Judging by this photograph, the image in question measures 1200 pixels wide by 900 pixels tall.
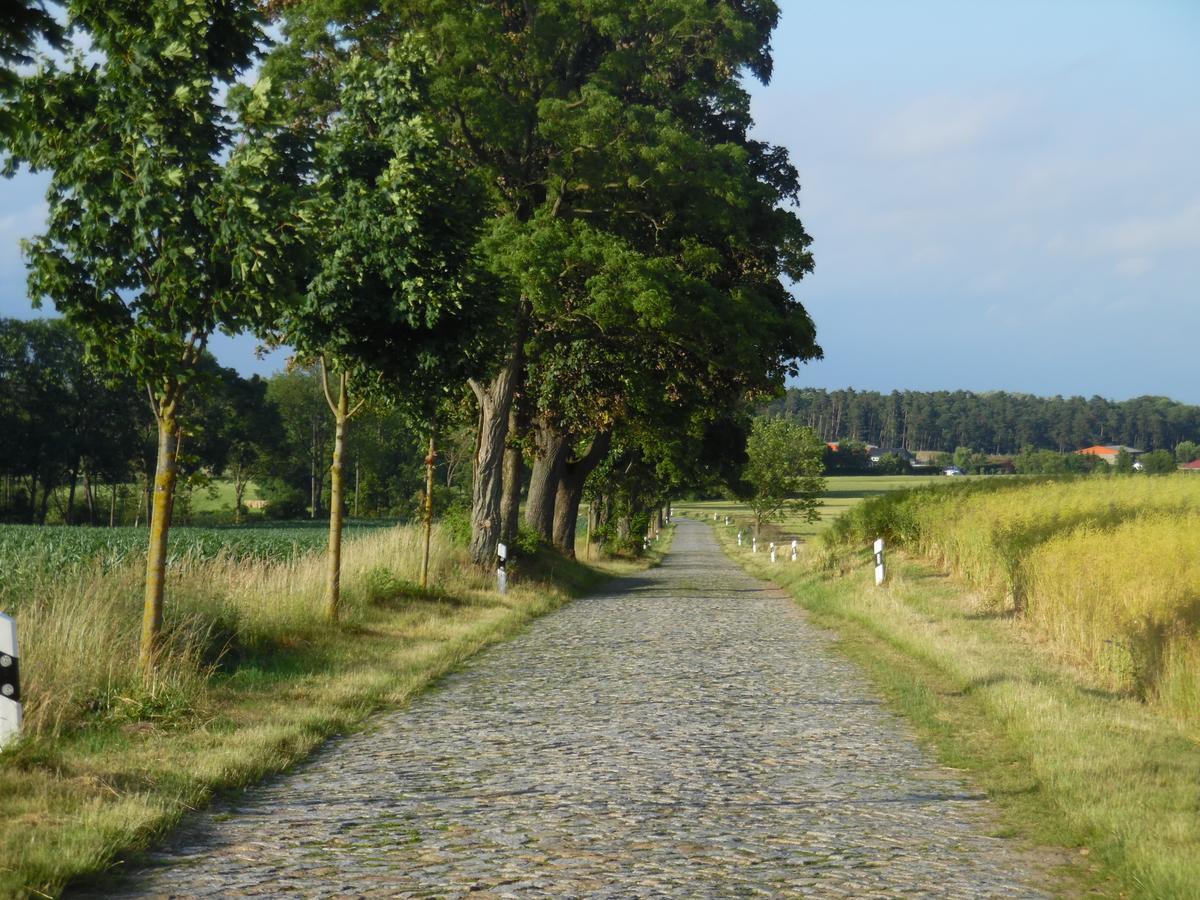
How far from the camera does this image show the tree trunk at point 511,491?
27291 mm

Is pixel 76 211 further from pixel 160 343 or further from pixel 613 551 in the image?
pixel 613 551

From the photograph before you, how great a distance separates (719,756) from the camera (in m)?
8.12

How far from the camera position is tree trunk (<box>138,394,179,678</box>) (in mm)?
9664

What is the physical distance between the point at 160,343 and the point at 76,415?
207 ft

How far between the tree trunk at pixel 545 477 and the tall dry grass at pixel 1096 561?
940 cm

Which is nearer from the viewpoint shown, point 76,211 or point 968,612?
point 76,211

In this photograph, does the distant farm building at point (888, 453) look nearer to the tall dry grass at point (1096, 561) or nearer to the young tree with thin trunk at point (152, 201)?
the tall dry grass at point (1096, 561)

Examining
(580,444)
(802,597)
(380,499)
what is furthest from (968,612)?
(380,499)

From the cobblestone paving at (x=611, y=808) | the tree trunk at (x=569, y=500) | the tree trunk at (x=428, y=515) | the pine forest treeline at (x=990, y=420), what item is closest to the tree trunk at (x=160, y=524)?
the cobblestone paving at (x=611, y=808)

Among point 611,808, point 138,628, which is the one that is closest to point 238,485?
point 138,628

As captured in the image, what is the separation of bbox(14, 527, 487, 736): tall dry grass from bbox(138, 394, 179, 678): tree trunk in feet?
0.76

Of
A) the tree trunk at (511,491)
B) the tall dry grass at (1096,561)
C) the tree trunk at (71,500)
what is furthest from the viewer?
the tree trunk at (71,500)

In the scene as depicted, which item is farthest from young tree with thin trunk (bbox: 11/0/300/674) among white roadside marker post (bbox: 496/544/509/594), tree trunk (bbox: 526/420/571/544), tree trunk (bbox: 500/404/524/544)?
tree trunk (bbox: 526/420/571/544)

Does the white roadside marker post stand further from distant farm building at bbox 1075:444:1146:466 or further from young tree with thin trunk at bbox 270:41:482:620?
distant farm building at bbox 1075:444:1146:466
